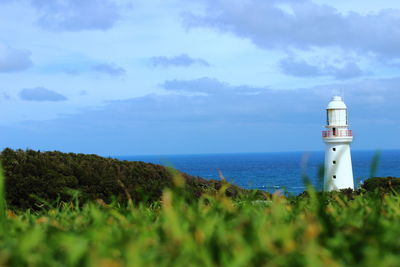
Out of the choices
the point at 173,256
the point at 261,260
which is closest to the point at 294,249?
the point at 261,260

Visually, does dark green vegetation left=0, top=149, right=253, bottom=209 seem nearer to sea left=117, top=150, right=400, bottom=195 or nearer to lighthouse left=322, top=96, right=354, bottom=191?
sea left=117, top=150, right=400, bottom=195

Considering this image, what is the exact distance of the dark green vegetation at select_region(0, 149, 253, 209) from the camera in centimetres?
1308

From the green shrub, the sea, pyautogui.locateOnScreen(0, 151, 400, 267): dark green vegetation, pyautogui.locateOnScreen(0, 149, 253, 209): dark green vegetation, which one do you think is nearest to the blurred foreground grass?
pyautogui.locateOnScreen(0, 151, 400, 267): dark green vegetation

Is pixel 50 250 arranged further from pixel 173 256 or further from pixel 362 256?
pixel 362 256

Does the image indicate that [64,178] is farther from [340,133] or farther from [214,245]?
[340,133]

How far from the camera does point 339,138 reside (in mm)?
38250

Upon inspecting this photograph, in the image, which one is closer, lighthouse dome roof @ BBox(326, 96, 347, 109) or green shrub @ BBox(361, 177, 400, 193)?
green shrub @ BBox(361, 177, 400, 193)

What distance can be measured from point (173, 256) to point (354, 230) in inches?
39.1

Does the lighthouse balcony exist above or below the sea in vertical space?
above

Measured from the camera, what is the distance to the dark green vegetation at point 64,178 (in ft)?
42.9

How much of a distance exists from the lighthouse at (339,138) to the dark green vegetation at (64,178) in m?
23.5

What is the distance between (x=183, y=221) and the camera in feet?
9.22

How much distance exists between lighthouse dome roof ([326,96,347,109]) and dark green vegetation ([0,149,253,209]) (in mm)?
24566

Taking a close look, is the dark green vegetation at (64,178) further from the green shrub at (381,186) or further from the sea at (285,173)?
the green shrub at (381,186)
